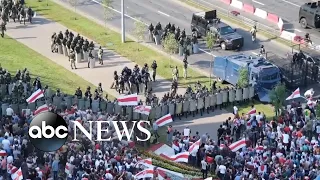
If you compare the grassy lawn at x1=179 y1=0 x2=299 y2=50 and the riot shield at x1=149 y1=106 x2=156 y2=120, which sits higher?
the grassy lawn at x1=179 y1=0 x2=299 y2=50

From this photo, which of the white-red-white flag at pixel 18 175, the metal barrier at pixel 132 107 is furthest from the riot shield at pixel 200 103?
the white-red-white flag at pixel 18 175

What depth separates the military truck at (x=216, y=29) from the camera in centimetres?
6762

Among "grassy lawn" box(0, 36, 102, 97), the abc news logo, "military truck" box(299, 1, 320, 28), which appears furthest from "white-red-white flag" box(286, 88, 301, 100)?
the abc news logo

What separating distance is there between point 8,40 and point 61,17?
→ 20.4ft

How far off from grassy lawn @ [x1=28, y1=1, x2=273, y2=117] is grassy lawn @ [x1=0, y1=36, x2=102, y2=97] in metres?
5.17

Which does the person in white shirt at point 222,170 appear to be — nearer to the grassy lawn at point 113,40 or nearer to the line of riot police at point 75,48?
the grassy lawn at point 113,40

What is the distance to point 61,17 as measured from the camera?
246 ft

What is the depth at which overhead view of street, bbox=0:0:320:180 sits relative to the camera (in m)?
47.4

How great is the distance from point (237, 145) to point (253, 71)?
11.1 metres

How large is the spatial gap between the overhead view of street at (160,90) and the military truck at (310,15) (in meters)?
0.10

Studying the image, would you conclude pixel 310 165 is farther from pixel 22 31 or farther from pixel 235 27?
pixel 22 31

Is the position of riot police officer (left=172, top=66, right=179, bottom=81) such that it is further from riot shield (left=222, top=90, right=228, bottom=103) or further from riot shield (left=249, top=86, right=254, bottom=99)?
riot shield (left=249, top=86, right=254, bottom=99)

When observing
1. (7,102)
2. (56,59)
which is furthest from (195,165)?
(56,59)

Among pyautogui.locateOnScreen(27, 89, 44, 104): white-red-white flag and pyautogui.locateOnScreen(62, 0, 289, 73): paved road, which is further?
pyautogui.locateOnScreen(62, 0, 289, 73): paved road
